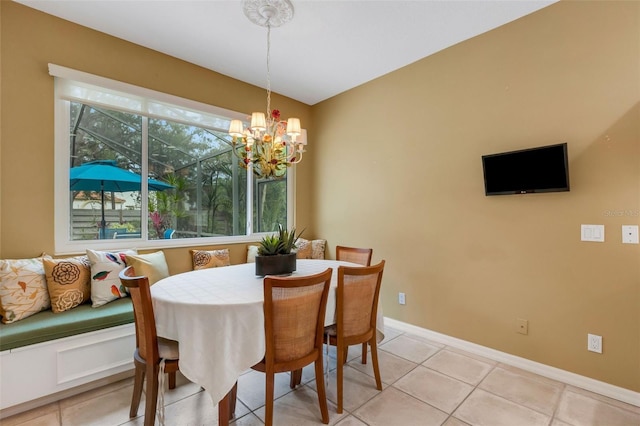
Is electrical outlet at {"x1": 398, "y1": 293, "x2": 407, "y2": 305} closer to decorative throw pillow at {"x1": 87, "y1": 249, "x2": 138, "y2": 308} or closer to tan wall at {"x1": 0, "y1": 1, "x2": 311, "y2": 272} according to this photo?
decorative throw pillow at {"x1": 87, "y1": 249, "x2": 138, "y2": 308}

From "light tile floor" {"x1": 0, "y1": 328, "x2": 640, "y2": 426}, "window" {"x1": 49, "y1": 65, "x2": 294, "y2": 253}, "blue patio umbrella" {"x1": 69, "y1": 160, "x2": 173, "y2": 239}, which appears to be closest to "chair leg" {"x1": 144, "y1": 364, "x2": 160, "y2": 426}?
"light tile floor" {"x1": 0, "y1": 328, "x2": 640, "y2": 426}

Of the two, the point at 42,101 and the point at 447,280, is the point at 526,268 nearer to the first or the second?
the point at 447,280

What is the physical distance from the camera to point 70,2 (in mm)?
2365

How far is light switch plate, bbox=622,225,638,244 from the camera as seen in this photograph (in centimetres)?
202

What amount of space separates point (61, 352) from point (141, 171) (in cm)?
171

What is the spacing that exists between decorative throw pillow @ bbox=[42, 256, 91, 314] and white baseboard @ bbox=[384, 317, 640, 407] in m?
3.06

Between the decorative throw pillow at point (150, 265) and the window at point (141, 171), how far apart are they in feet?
0.81

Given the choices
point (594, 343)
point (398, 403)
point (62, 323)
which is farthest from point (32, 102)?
point (594, 343)

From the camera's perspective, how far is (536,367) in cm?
242

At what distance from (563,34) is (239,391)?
12.0 ft

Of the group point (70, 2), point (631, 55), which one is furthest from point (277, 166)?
point (631, 55)

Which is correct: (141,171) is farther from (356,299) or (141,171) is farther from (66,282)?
(356,299)

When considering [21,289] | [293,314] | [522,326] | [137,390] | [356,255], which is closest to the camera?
Answer: [293,314]

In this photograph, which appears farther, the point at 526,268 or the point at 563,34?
the point at 526,268
